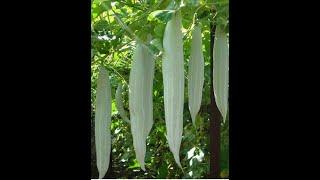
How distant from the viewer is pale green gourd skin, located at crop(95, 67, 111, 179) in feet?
3.41

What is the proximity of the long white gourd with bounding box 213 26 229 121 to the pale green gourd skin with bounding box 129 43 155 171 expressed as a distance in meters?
0.14

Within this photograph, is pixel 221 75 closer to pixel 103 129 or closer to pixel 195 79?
pixel 195 79

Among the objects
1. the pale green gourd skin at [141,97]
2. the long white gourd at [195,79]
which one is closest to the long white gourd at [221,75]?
the long white gourd at [195,79]

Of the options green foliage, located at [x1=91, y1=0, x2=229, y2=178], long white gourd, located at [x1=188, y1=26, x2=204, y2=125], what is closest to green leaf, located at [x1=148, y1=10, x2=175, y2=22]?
green foliage, located at [x1=91, y1=0, x2=229, y2=178]

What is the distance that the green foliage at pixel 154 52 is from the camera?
115 cm

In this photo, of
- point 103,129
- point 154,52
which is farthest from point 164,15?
point 103,129

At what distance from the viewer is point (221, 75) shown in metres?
1.09
